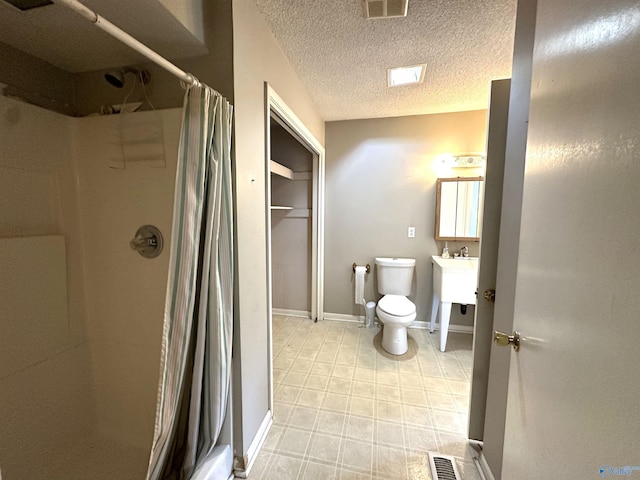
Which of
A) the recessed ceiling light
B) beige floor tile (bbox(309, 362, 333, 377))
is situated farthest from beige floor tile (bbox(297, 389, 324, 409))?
the recessed ceiling light

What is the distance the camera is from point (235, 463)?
1285mm

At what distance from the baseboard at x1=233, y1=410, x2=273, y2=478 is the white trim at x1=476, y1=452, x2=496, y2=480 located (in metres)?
1.15

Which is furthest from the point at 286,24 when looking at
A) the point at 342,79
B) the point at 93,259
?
the point at 93,259

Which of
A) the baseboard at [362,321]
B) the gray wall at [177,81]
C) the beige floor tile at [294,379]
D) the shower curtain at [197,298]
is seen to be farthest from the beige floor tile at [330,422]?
the gray wall at [177,81]

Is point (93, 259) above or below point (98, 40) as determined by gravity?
below

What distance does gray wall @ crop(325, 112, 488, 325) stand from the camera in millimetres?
2689

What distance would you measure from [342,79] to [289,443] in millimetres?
2476

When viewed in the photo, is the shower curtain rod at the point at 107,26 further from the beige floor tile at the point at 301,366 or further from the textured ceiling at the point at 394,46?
the beige floor tile at the point at 301,366

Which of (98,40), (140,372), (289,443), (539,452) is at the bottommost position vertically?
(289,443)

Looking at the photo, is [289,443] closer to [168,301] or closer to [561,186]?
[168,301]

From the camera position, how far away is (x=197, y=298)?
1086 millimetres

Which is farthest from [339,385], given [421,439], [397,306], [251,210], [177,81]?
[177,81]

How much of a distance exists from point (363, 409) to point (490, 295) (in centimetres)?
111

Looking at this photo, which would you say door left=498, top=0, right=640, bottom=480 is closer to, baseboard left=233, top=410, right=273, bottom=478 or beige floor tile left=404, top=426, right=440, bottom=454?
beige floor tile left=404, top=426, right=440, bottom=454
